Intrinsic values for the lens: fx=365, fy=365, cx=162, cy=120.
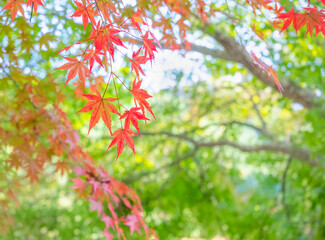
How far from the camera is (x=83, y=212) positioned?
11.0 feet

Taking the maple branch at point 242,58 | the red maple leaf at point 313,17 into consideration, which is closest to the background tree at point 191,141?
the maple branch at point 242,58

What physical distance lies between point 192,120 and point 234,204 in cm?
95

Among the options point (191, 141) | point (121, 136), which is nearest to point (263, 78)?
point (191, 141)

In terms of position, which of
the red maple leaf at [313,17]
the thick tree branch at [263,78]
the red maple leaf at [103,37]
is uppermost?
the thick tree branch at [263,78]

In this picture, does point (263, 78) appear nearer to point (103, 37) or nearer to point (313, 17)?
point (313, 17)

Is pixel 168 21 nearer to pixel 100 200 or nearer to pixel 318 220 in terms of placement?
pixel 100 200

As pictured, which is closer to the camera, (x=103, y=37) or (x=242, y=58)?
(x=103, y=37)

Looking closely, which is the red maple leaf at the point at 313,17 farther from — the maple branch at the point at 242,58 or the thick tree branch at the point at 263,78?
the thick tree branch at the point at 263,78

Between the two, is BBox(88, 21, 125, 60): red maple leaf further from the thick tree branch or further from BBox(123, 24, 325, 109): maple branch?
the thick tree branch

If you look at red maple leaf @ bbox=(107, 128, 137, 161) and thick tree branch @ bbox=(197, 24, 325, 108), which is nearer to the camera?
red maple leaf @ bbox=(107, 128, 137, 161)

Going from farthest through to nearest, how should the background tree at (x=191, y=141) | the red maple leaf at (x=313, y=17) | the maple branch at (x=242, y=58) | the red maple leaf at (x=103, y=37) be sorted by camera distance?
the maple branch at (x=242, y=58), the background tree at (x=191, y=141), the red maple leaf at (x=313, y=17), the red maple leaf at (x=103, y=37)

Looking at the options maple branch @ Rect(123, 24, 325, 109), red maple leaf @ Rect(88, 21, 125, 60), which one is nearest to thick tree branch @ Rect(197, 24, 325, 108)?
maple branch @ Rect(123, 24, 325, 109)

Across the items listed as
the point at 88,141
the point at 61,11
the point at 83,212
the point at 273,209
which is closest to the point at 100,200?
the point at 61,11

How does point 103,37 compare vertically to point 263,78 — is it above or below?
below
